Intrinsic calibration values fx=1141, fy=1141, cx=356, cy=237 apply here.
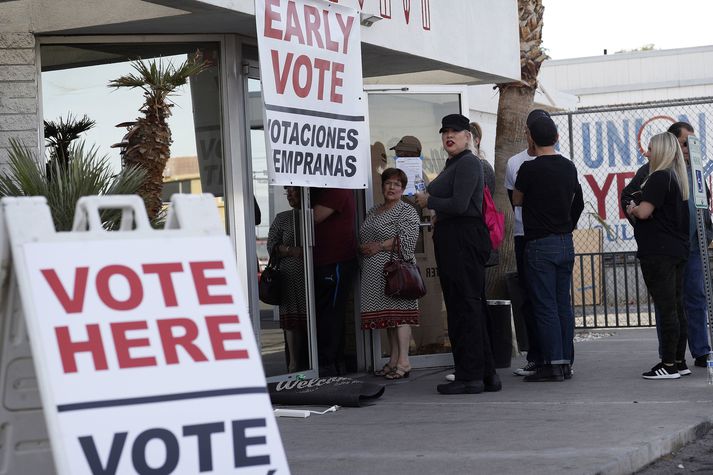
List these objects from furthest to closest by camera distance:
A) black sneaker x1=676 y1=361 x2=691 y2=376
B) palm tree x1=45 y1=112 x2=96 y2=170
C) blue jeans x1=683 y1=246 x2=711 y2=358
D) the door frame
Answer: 1. blue jeans x1=683 y1=246 x2=711 y2=358
2. black sneaker x1=676 y1=361 x2=691 y2=376
3. the door frame
4. palm tree x1=45 y1=112 x2=96 y2=170

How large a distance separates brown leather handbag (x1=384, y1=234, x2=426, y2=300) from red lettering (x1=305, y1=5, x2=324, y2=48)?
1978 millimetres

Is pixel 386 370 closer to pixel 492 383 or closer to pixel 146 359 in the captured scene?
pixel 492 383

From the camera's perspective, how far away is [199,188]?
853 centimetres

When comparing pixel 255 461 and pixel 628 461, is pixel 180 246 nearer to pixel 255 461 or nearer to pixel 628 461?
pixel 255 461

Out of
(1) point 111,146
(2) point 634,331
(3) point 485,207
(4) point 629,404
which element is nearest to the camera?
(4) point 629,404

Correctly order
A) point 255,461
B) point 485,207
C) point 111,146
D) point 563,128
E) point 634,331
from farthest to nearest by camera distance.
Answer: point 563,128, point 634,331, point 485,207, point 111,146, point 255,461

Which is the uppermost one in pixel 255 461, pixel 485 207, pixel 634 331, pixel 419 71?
pixel 419 71

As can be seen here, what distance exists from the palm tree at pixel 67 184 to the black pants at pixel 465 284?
7.82 ft

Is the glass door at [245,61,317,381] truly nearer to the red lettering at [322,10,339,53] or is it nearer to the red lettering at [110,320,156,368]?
the red lettering at [322,10,339,53]

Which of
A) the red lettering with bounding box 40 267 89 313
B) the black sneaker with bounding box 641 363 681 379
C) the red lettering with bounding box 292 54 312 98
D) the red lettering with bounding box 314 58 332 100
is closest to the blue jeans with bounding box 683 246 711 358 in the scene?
the black sneaker with bounding box 641 363 681 379

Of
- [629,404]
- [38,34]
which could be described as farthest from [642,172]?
[38,34]

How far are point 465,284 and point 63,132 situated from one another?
10.0 feet

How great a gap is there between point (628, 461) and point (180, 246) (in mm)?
2877

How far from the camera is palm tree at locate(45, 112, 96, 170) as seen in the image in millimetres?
8008
